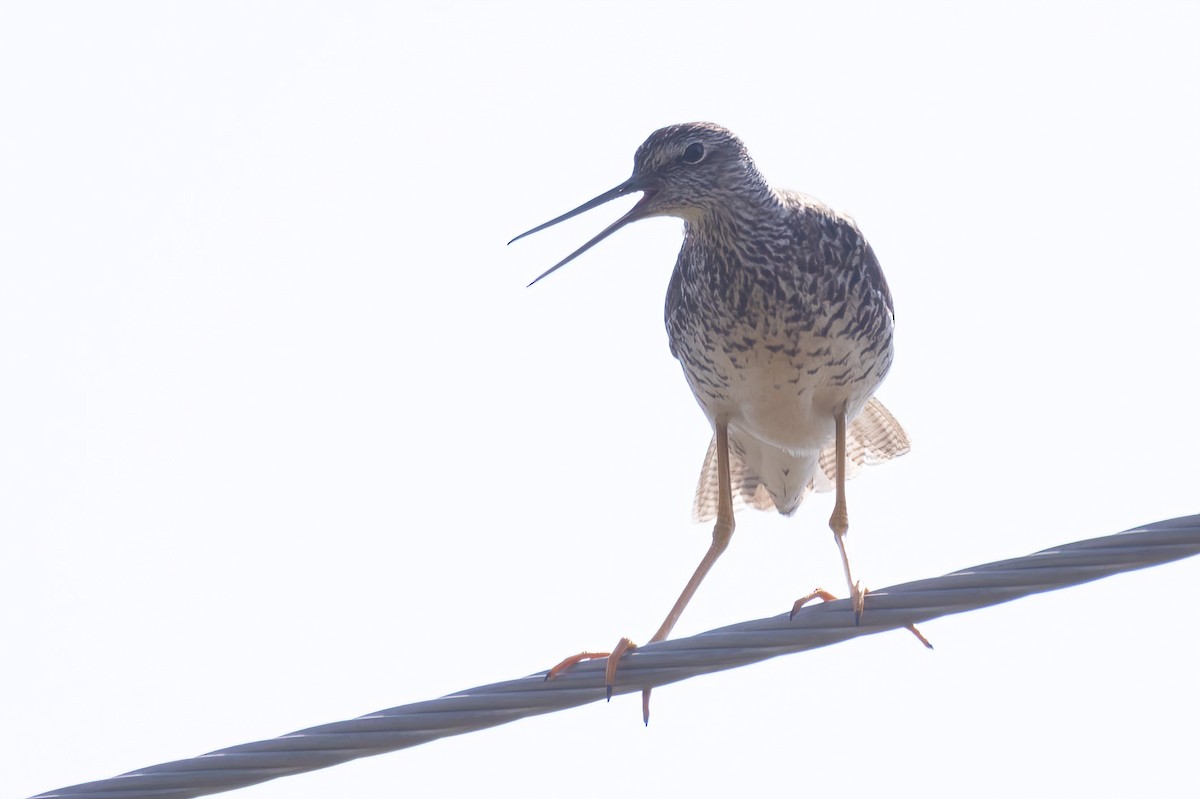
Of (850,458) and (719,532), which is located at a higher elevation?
(850,458)

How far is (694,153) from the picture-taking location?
9.20 meters

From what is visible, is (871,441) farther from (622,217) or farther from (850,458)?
(622,217)

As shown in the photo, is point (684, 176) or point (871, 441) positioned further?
point (871, 441)

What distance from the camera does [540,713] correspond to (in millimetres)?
5910

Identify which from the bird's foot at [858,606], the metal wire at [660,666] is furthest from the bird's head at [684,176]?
the metal wire at [660,666]

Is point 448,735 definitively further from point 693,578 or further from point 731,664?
point 693,578

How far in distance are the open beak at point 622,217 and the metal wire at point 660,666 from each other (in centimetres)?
330

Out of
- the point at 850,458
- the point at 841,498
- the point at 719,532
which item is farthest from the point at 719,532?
the point at 850,458

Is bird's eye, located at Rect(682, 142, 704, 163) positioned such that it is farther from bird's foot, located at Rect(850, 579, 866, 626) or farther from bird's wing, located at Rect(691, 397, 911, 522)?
bird's foot, located at Rect(850, 579, 866, 626)

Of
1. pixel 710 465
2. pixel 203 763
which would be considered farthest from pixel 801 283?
pixel 203 763

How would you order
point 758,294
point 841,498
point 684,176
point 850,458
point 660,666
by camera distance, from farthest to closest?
point 850,458
point 841,498
point 684,176
point 758,294
point 660,666

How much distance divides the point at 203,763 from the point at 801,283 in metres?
4.51

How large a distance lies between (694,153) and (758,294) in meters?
0.90

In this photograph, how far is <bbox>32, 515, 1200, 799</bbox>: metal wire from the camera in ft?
17.9
